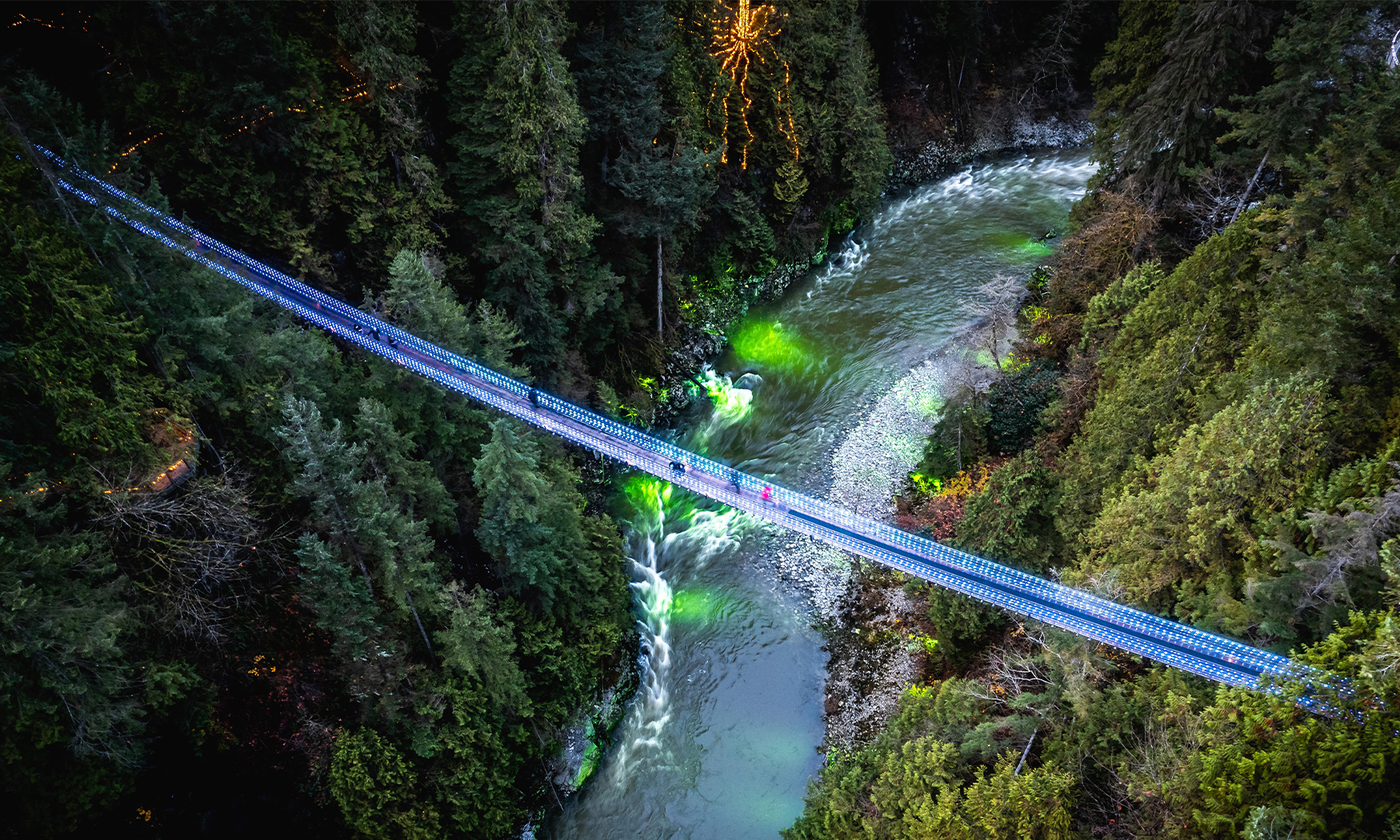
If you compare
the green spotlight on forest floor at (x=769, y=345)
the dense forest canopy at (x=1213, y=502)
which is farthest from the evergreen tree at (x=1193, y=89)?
the green spotlight on forest floor at (x=769, y=345)

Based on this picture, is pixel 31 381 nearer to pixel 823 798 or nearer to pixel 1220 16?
pixel 823 798

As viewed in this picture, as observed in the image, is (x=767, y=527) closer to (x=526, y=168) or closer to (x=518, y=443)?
(x=518, y=443)

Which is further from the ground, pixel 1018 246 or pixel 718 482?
pixel 1018 246

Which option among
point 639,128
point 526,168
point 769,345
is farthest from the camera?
point 769,345

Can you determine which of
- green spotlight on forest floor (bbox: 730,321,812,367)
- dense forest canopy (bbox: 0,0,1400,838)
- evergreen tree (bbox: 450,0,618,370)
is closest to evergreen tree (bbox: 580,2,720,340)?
dense forest canopy (bbox: 0,0,1400,838)

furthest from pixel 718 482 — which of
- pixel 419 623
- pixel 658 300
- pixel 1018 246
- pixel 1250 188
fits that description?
pixel 1018 246

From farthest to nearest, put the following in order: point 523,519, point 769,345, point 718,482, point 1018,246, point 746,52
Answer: point 1018,246 → point 769,345 → point 746,52 → point 718,482 → point 523,519
